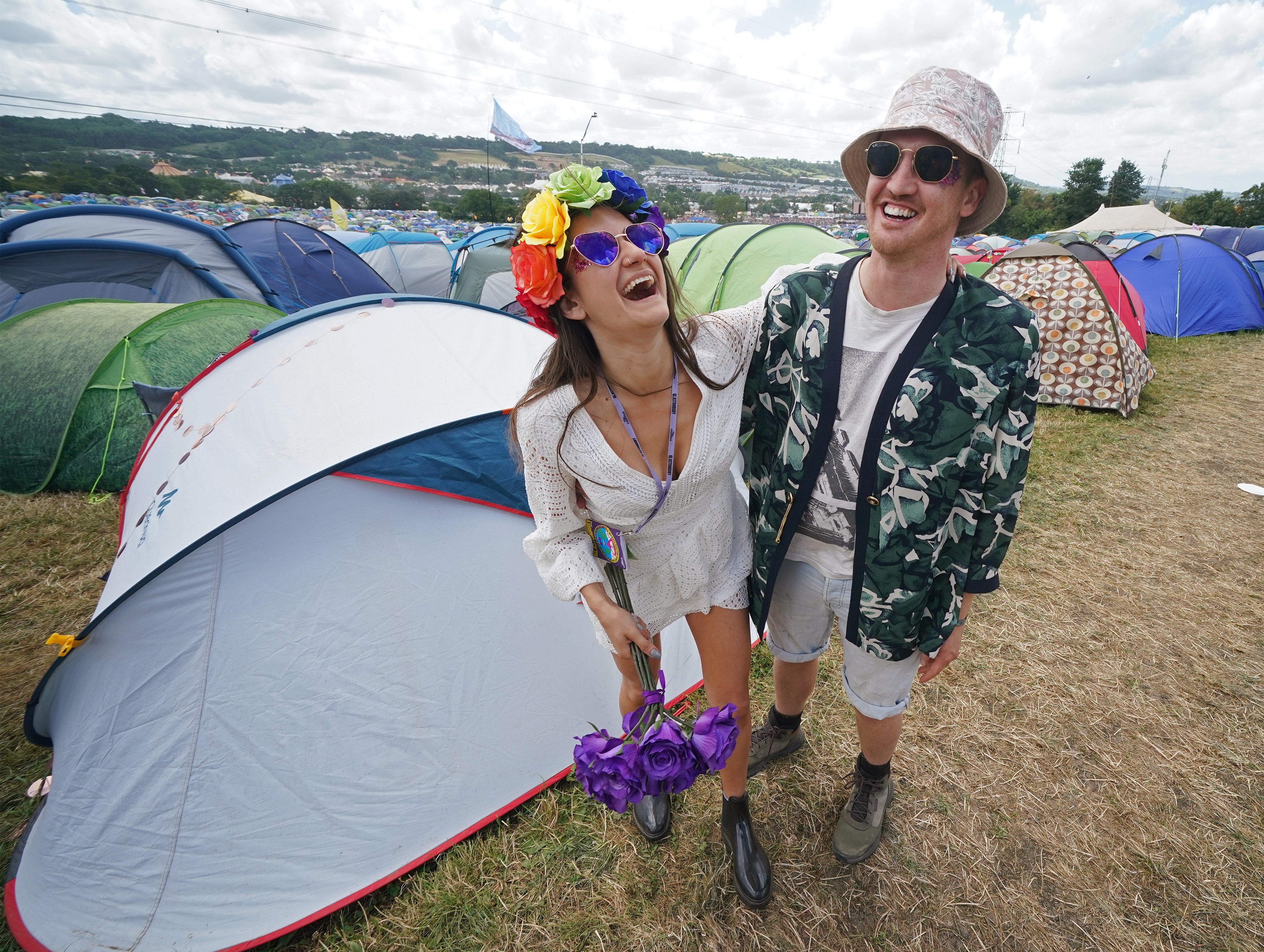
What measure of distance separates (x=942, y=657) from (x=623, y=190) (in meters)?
1.34

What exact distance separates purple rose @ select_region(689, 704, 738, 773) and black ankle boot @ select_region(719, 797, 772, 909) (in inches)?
23.3

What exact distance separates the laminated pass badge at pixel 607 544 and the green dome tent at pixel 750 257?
4932 millimetres

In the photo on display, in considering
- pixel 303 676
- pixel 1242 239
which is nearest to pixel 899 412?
pixel 303 676

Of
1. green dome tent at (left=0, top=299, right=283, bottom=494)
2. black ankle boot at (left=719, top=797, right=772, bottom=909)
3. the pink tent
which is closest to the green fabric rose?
black ankle boot at (left=719, top=797, right=772, bottom=909)

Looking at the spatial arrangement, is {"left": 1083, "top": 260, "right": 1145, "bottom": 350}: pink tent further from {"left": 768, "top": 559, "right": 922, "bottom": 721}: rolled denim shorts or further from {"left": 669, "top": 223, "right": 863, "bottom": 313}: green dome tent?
{"left": 768, "top": 559, "right": 922, "bottom": 721}: rolled denim shorts

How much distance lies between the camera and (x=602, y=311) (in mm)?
1266

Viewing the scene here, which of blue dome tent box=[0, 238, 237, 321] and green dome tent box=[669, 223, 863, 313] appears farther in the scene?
green dome tent box=[669, 223, 863, 313]

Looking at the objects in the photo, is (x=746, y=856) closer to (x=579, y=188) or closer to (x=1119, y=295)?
(x=579, y=188)

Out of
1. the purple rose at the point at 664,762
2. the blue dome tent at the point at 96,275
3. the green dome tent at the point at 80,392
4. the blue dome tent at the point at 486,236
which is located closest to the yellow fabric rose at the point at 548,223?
the purple rose at the point at 664,762

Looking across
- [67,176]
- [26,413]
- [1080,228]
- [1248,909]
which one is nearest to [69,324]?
[26,413]

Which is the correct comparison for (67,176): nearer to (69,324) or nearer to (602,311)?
(69,324)

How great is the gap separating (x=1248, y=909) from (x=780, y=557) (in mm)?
1814

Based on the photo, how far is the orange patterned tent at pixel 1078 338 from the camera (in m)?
5.66

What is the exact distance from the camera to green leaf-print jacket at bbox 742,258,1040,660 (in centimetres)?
119
